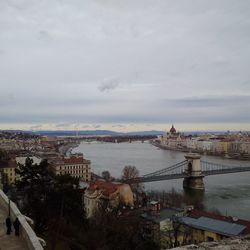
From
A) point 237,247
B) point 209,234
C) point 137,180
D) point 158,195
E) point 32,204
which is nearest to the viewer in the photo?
point 237,247

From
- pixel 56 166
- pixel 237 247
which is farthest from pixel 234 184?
pixel 237 247

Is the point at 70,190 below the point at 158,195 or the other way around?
the other way around

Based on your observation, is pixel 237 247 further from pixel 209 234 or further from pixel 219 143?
pixel 219 143

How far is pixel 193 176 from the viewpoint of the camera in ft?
53.8

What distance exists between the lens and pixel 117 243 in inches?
194

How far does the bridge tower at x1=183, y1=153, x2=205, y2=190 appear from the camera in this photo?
15.8 metres

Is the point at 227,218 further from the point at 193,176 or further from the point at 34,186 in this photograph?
the point at 193,176

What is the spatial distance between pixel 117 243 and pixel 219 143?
39.9m

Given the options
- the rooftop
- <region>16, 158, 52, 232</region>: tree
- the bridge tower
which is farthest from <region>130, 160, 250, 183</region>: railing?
<region>16, 158, 52, 232</region>: tree

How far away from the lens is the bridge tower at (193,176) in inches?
623

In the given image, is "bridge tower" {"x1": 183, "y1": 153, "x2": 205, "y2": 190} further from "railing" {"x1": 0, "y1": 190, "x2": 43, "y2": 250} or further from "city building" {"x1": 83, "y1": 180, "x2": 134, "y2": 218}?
"railing" {"x1": 0, "y1": 190, "x2": 43, "y2": 250}

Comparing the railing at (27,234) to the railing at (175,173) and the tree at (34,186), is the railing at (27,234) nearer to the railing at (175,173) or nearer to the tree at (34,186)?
the tree at (34,186)

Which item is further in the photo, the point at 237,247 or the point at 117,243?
the point at 117,243

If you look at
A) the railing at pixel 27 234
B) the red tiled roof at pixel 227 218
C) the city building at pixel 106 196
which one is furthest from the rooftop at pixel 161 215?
the railing at pixel 27 234
